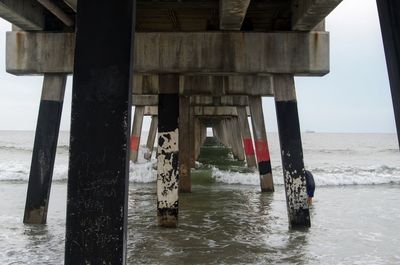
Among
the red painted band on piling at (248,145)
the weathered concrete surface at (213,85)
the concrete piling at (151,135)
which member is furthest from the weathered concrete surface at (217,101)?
the concrete piling at (151,135)

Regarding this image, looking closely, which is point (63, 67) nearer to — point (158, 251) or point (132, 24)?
point (158, 251)

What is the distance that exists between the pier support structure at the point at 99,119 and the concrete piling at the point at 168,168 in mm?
5045

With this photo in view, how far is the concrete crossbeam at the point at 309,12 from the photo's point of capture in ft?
21.7

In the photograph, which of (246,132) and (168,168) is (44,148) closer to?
(168,168)

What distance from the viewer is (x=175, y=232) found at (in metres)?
7.85

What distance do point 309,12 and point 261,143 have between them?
6701 millimetres

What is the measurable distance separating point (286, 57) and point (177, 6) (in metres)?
1.96

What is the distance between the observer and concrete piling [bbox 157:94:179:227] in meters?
8.05

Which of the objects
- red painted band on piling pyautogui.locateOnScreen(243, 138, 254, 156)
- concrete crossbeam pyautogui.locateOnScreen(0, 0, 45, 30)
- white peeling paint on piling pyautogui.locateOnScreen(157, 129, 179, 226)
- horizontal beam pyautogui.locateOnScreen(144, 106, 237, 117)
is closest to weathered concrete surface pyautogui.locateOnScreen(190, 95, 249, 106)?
red painted band on piling pyautogui.locateOnScreen(243, 138, 254, 156)

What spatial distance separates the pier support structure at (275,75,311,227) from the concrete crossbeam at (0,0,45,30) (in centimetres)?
406

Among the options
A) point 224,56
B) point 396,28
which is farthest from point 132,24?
point 224,56

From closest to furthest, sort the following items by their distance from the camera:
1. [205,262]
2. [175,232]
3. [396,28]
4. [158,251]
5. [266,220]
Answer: [396,28] → [205,262] → [158,251] → [175,232] → [266,220]

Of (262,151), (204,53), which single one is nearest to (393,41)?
(204,53)

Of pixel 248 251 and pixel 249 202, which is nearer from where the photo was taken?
pixel 248 251
